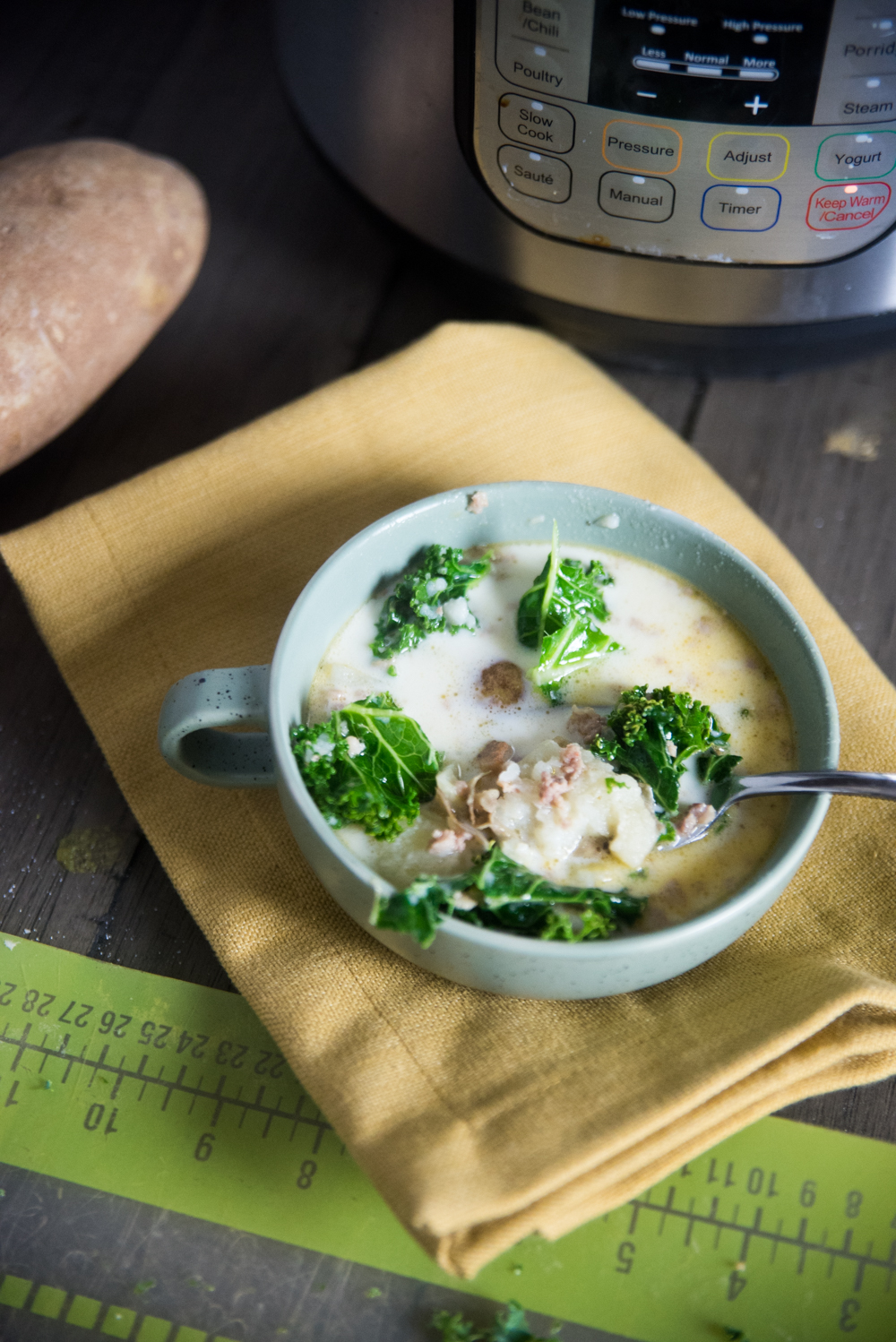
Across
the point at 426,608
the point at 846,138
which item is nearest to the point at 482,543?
the point at 426,608

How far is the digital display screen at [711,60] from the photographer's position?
3.73ft

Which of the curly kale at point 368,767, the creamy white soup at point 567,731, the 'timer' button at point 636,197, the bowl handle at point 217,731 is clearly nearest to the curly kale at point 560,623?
the creamy white soup at point 567,731

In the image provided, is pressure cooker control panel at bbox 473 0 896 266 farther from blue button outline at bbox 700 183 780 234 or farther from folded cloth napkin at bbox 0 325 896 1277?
folded cloth napkin at bbox 0 325 896 1277

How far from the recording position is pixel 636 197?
1.33 metres

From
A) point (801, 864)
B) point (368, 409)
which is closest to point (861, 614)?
point (801, 864)

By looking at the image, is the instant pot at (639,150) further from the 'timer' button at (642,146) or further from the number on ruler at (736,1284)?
the number on ruler at (736,1284)

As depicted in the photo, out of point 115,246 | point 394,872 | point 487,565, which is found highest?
point 115,246

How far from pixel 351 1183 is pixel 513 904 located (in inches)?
13.7

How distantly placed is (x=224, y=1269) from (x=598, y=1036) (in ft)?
1.41

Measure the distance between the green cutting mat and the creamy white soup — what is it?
290mm

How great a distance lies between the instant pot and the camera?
1.18m

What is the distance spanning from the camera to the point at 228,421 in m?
1.70

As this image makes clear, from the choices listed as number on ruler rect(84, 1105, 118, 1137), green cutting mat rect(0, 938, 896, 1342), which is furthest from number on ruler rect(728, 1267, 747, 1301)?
number on ruler rect(84, 1105, 118, 1137)

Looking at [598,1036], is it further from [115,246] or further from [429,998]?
A: [115,246]
